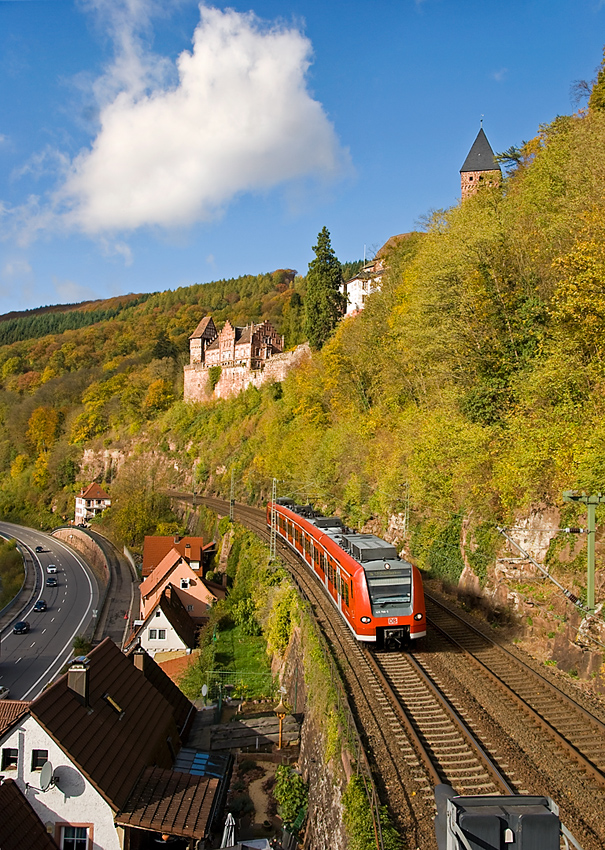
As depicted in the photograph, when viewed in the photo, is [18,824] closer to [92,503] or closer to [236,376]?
[236,376]

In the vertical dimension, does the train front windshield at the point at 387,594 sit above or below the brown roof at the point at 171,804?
above

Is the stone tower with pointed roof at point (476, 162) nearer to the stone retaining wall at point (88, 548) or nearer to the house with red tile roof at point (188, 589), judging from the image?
the house with red tile roof at point (188, 589)

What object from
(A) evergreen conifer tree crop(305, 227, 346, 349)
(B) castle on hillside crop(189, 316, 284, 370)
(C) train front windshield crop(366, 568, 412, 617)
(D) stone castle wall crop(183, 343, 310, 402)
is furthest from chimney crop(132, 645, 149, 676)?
(B) castle on hillside crop(189, 316, 284, 370)

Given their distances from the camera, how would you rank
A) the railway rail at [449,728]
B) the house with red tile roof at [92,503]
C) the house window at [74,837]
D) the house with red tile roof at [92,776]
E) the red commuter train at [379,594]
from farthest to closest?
the house with red tile roof at [92,503] < the red commuter train at [379,594] < the house window at [74,837] < the house with red tile roof at [92,776] < the railway rail at [449,728]

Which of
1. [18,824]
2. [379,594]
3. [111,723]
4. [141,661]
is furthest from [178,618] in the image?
[379,594]

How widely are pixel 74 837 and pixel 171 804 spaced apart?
2263 mm

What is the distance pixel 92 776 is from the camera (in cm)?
1223

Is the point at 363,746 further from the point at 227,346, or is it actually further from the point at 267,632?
the point at 227,346

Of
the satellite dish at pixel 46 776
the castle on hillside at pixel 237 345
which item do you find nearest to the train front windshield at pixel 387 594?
the satellite dish at pixel 46 776

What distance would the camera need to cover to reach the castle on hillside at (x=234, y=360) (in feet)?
216

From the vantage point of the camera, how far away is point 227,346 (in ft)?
252

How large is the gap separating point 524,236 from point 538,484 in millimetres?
9630

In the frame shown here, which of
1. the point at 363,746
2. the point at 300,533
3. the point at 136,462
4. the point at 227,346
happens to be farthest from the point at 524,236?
the point at 136,462

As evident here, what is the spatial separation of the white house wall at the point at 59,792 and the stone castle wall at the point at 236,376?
4686 centimetres
